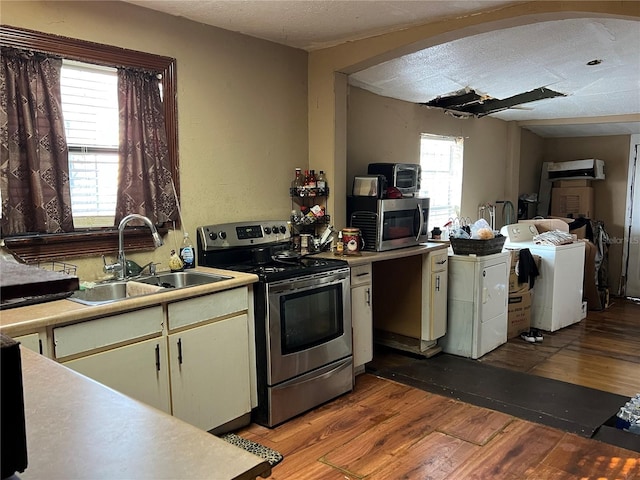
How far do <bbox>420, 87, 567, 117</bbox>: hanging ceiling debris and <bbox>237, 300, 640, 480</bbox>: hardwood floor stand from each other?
2629 mm

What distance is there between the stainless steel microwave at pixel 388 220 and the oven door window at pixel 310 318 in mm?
636

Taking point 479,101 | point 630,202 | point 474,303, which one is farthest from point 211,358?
point 630,202

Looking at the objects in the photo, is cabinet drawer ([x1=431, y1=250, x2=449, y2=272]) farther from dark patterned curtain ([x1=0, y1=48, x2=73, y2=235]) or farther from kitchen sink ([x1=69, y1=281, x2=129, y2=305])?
dark patterned curtain ([x1=0, y1=48, x2=73, y2=235])

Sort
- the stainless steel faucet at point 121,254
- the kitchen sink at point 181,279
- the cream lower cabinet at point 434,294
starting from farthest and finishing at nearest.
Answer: the cream lower cabinet at point 434,294, the kitchen sink at point 181,279, the stainless steel faucet at point 121,254

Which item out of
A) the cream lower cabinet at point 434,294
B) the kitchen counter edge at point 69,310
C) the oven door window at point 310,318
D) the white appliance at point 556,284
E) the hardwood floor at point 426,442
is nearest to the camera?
the kitchen counter edge at point 69,310

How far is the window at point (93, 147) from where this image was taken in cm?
229

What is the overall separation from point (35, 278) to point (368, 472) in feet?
7.02

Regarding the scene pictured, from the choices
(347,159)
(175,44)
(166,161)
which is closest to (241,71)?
(175,44)

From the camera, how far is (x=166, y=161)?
2.88 metres

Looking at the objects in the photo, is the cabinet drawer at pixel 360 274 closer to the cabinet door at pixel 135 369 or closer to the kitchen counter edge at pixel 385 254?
the kitchen counter edge at pixel 385 254

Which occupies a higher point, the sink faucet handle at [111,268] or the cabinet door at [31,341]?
the sink faucet handle at [111,268]

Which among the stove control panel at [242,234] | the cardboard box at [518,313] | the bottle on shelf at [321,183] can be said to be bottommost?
the cardboard box at [518,313]

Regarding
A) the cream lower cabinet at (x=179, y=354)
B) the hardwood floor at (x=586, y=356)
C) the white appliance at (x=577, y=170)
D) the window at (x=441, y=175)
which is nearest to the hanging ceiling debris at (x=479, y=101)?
the window at (x=441, y=175)

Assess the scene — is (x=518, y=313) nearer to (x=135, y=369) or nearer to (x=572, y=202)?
(x=572, y=202)
